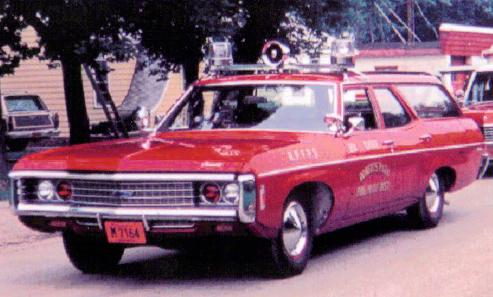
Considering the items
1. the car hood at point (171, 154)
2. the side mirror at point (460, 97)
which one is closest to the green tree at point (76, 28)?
the side mirror at point (460, 97)

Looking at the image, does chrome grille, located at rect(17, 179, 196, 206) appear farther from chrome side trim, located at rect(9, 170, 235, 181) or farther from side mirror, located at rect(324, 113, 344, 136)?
side mirror, located at rect(324, 113, 344, 136)

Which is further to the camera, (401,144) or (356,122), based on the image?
(401,144)

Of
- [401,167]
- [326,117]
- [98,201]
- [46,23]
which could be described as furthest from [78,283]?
[46,23]

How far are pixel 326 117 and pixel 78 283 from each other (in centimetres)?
254

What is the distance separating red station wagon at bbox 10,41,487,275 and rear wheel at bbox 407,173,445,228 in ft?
0.05

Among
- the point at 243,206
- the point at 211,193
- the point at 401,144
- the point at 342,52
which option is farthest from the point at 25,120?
A: the point at 243,206

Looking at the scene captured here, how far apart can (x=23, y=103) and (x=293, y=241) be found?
1915cm

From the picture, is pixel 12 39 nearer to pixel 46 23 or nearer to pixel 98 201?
pixel 46 23

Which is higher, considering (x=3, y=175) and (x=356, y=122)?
(x=356, y=122)

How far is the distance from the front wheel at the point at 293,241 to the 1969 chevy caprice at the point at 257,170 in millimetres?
11

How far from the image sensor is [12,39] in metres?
17.8

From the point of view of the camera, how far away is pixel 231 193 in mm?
7777

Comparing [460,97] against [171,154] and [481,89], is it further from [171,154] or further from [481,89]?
[171,154]

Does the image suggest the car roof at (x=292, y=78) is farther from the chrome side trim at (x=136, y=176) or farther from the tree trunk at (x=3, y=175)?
the tree trunk at (x=3, y=175)
